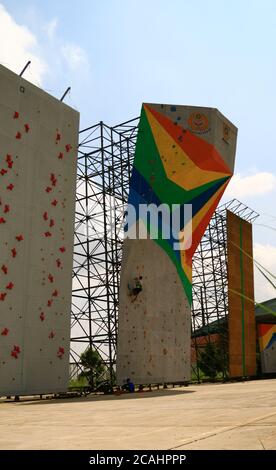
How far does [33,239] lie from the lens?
22656 millimetres

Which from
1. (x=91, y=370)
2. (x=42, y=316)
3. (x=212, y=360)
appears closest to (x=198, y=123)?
(x=42, y=316)

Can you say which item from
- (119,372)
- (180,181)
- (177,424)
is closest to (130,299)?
(119,372)

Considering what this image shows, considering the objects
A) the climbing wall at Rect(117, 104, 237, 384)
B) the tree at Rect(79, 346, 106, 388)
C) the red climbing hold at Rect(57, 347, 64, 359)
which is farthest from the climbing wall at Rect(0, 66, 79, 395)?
the tree at Rect(79, 346, 106, 388)

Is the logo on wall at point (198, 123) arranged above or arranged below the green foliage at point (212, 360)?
above

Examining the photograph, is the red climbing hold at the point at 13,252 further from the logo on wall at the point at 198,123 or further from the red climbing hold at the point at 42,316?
the logo on wall at the point at 198,123

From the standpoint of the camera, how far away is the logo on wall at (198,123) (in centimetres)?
3034

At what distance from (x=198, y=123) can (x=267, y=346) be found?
29870 millimetres

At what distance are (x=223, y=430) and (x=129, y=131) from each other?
30783 mm

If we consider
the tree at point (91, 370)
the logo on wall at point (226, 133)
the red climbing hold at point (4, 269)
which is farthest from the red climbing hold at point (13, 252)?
the logo on wall at point (226, 133)

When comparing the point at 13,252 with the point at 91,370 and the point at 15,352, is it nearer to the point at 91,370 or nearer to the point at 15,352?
the point at 15,352

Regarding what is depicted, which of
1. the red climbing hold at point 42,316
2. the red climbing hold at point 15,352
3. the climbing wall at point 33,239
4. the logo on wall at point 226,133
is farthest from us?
the logo on wall at point 226,133

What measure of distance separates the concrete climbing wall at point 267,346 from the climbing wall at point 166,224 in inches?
846

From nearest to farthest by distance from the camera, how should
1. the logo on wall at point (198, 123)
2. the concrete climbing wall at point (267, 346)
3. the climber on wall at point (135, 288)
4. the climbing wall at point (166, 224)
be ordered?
the climber on wall at point (135, 288) → the climbing wall at point (166, 224) → the logo on wall at point (198, 123) → the concrete climbing wall at point (267, 346)

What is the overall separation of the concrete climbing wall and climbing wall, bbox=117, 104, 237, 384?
70.5 feet
